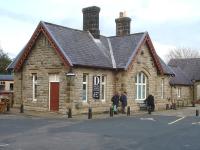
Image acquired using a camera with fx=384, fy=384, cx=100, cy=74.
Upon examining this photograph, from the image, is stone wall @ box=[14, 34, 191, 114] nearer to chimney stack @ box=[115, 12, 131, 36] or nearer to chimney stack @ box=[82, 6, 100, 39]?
chimney stack @ box=[115, 12, 131, 36]

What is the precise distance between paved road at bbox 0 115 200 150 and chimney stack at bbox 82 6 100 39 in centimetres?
1357

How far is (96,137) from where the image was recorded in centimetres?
1545

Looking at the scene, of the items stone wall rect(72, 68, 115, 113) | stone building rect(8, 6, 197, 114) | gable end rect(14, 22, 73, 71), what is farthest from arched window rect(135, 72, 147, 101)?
gable end rect(14, 22, 73, 71)

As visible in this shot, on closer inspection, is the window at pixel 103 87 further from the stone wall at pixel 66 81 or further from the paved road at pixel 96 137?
the paved road at pixel 96 137

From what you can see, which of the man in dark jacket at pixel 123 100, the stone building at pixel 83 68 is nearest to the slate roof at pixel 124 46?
the stone building at pixel 83 68

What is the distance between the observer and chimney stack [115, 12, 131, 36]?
35.5 m

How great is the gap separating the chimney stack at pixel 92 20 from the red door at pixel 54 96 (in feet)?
22.0

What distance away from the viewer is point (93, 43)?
102 ft

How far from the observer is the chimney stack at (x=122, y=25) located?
116ft

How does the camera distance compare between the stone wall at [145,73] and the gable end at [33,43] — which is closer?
the gable end at [33,43]

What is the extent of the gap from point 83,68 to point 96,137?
12088 millimetres

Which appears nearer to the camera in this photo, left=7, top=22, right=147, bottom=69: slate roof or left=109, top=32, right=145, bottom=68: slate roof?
left=7, top=22, right=147, bottom=69: slate roof

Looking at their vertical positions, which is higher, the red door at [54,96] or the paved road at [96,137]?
the red door at [54,96]

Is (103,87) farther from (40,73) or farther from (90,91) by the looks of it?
(40,73)
